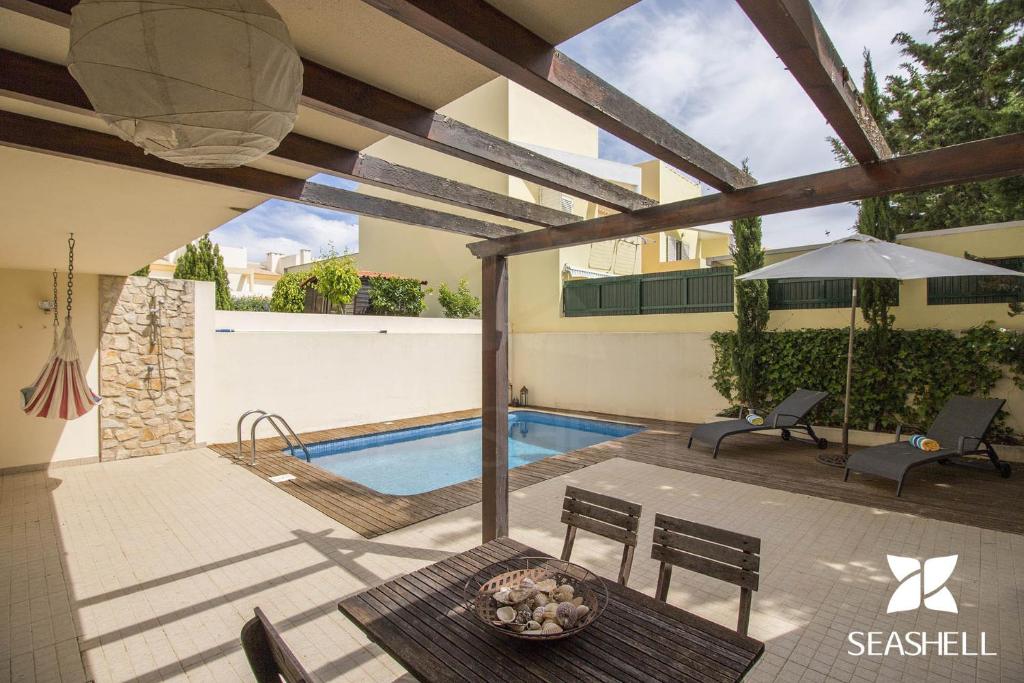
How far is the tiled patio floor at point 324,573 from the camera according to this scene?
2.89 meters

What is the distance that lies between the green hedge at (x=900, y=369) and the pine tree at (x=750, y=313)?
17 cm

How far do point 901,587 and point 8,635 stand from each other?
234 inches

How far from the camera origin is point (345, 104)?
2064 millimetres

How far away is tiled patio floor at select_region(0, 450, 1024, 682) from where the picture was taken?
2889 millimetres

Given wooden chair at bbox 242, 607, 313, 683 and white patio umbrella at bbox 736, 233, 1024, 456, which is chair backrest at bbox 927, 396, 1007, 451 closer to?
white patio umbrella at bbox 736, 233, 1024, 456

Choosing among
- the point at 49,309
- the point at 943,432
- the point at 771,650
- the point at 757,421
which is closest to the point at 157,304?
the point at 49,309


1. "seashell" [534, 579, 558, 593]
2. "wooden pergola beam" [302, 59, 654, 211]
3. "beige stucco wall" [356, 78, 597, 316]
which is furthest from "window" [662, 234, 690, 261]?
"seashell" [534, 579, 558, 593]

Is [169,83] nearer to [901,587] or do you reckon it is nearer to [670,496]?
[901,587]

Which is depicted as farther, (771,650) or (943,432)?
(943,432)

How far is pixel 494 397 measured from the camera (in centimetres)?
412

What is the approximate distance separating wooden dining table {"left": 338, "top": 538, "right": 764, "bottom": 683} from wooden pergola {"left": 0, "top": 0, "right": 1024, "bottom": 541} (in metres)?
2.00

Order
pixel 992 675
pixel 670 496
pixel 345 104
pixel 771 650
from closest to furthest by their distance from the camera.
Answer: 1. pixel 345 104
2. pixel 992 675
3. pixel 771 650
4. pixel 670 496

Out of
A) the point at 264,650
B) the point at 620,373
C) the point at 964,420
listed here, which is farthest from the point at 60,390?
the point at 964,420

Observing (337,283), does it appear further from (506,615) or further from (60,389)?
(506,615)
